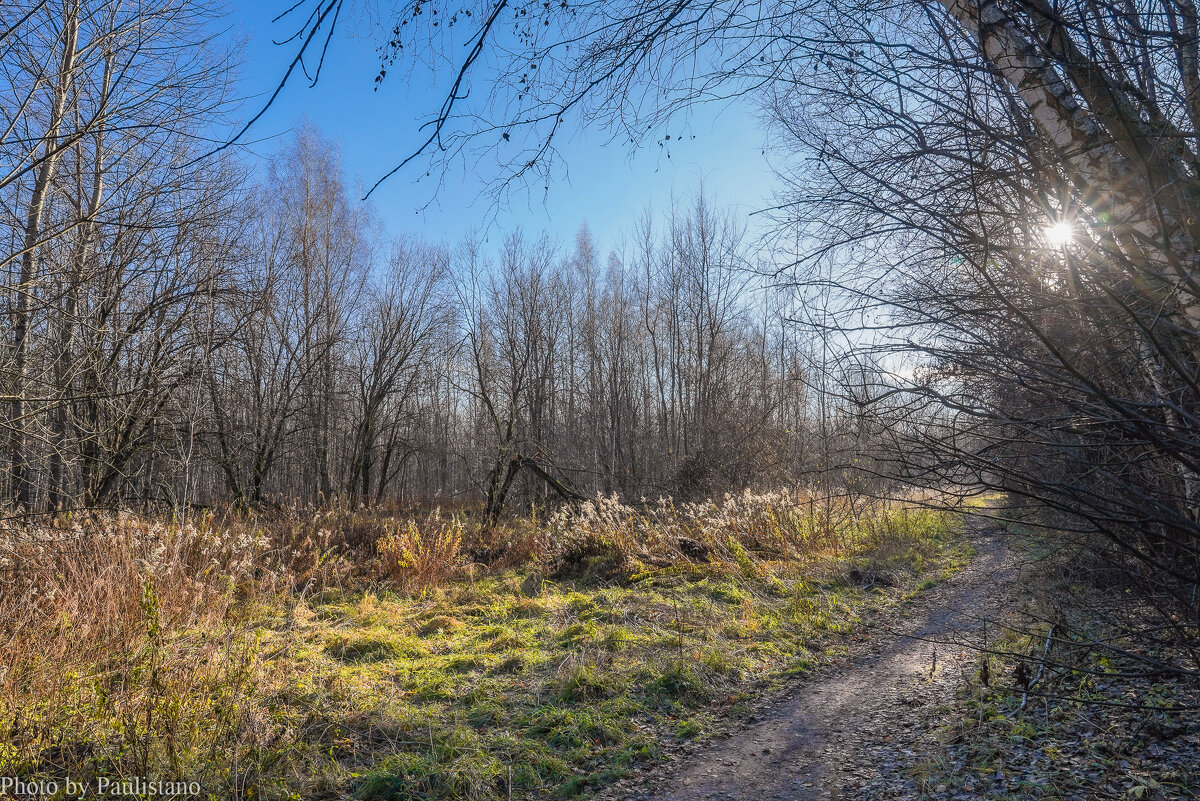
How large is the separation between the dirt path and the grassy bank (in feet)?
0.97

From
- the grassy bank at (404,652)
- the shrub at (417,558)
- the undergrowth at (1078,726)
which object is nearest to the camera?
the undergrowth at (1078,726)

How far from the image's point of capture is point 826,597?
22.9ft

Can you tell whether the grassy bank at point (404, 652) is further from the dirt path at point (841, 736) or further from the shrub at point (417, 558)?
the dirt path at point (841, 736)

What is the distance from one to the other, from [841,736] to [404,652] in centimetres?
375

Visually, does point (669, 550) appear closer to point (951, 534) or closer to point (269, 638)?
point (269, 638)

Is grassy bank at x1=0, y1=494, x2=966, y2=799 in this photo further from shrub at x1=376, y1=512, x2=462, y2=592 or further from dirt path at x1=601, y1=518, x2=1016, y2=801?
dirt path at x1=601, y1=518, x2=1016, y2=801

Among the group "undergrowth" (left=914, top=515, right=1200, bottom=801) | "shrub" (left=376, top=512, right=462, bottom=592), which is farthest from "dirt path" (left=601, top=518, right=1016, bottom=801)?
"shrub" (left=376, top=512, right=462, bottom=592)

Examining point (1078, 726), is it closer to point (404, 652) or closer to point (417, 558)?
point (404, 652)

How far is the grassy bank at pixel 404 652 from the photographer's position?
3164 millimetres

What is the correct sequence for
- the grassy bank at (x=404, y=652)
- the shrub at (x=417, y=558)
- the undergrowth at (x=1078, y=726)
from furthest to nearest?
the shrub at (x=417, y=558) < the grassy bank at (x=404, y=652) < the undergrowth at (x=1078, y=726)

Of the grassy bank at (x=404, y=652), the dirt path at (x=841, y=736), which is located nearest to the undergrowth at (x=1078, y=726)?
the dirt path at (x=841, y=736)

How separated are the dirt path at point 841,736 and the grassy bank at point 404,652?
29 cm

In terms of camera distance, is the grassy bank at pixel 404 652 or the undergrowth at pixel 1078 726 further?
the grassy bank at pixel 404 652

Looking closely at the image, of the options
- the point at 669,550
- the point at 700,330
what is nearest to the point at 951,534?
the point at 669,550
